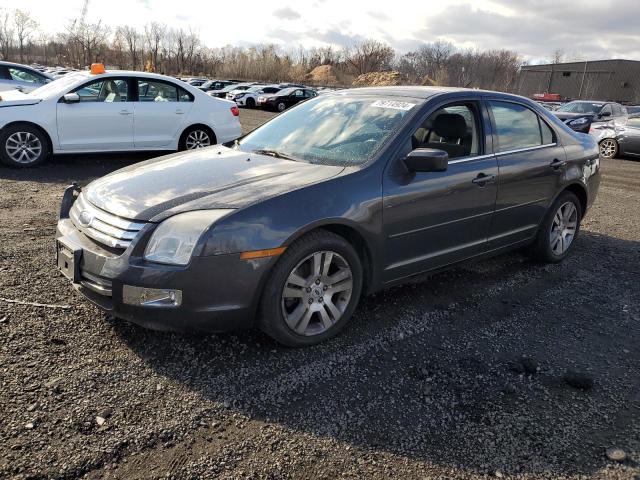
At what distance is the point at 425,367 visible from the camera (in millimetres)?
3131

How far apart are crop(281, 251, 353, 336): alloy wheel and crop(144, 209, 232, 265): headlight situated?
1.89 ft

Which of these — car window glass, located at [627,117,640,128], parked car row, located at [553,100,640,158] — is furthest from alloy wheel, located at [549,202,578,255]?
car window glass, located at [627,117,640,128]

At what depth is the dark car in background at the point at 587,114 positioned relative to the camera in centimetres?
1586

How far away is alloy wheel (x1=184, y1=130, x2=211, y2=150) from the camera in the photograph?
9344mm

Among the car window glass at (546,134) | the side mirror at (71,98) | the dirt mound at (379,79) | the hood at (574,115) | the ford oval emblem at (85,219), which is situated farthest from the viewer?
the dirt mound at (379,79)

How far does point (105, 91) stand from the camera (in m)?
8.57

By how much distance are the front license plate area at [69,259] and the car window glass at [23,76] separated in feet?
38.7

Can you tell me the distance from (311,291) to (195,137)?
22.7 feet

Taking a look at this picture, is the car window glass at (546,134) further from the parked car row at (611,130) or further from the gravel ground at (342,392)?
the parked car row at (611,130)

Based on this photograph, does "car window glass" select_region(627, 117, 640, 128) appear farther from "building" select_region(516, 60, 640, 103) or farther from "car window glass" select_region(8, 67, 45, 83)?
"building" select_region(516, 60, 640, 103)

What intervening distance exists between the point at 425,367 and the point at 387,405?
1.58ft

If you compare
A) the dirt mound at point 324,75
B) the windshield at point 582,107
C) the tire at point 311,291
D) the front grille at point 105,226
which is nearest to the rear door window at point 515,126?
the tire at point 311,291

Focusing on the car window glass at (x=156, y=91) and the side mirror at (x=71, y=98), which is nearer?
the side mirror at (x=71, y=98)

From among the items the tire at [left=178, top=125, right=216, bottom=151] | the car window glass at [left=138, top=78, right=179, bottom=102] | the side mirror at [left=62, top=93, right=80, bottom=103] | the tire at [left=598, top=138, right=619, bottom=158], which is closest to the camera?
the side mirror at [left=62, top=93, right=80, bottom=103]
